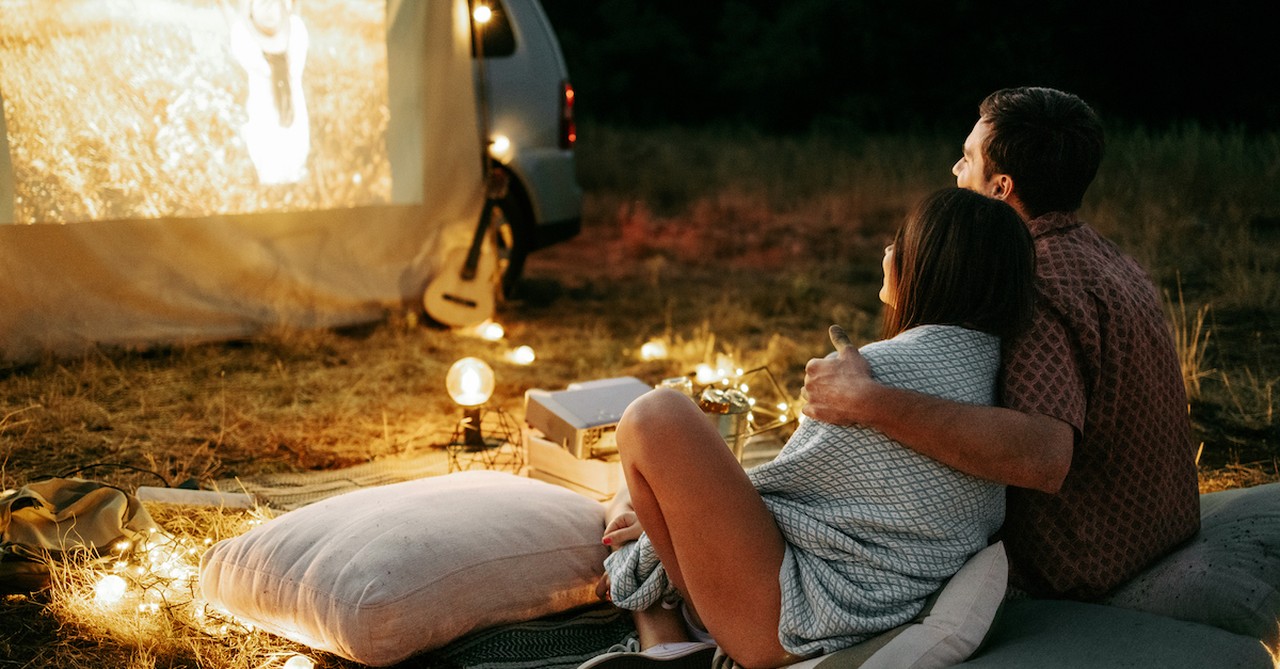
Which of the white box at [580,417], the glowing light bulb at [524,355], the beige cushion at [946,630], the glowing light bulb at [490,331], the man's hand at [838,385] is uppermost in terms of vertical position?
the man's hand at [838,385]

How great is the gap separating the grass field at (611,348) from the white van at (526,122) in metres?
0.58

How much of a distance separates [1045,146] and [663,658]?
4.49 feet

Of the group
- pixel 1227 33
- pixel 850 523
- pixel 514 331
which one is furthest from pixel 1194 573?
pixel 1227 33

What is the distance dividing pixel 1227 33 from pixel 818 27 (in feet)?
23.9

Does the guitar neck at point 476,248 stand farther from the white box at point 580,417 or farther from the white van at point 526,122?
the white box at point 580,417

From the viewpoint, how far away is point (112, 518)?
3008 mm

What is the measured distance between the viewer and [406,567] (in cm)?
252

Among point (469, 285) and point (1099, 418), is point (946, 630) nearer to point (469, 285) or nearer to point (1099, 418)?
point (1099, 418)

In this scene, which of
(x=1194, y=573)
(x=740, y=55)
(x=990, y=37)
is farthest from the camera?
(x=740, y=55)

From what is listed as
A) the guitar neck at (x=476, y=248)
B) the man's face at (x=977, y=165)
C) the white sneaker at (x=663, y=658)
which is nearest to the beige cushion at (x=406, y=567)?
the white sneaker at (x=663, y=658)

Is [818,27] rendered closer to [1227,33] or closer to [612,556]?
[1227,33]

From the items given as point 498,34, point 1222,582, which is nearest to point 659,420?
point 1222,582

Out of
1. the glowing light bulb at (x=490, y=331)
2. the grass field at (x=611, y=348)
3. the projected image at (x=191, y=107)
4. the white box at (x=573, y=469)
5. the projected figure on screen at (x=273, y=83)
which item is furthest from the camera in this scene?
the glowing light bulb at (x=490, y=331)

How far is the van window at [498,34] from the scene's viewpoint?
6.05 metres
